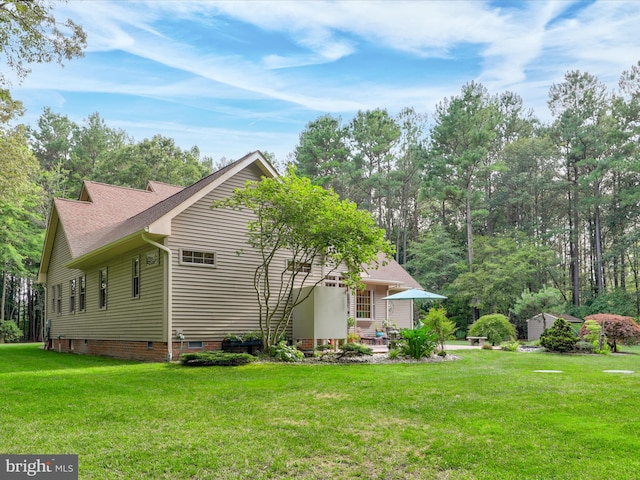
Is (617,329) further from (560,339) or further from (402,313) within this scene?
(402,313)

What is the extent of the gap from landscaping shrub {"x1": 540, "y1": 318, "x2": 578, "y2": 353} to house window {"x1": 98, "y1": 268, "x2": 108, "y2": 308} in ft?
45.4

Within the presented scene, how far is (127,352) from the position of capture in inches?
571

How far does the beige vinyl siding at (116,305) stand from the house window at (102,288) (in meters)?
0.20

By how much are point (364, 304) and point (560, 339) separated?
25.8 ft

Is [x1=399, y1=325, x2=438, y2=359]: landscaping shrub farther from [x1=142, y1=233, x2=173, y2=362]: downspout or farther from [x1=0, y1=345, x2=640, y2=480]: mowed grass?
[x1=142, y1=233, x2=173, y2=362]: downspout

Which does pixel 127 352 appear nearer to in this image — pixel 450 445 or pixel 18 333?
pixel 450 445

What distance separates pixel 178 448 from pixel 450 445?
8.28 feet

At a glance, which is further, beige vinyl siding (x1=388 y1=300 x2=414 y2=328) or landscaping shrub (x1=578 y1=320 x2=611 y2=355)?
beige vinyl siding (x1=388 y1=300 x2=414 y2=328)

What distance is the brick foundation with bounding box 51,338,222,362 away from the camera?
12672mm

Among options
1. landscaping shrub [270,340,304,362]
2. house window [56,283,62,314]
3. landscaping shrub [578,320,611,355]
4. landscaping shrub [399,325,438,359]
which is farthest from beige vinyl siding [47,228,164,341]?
landscaping shrub [578,320,611,355]

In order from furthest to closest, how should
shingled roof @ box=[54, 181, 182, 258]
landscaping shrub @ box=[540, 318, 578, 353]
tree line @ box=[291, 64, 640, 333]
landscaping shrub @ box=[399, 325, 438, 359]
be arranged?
tree line @ box=[291, 64, 640, 333], shingled roof @ box=[54, 181, 182, 258], landscaping shrub @ box=[540, 318, 578, 353], landscaping shrub @ box=[399, 325, 438, 359]

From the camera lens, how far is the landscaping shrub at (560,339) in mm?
15469

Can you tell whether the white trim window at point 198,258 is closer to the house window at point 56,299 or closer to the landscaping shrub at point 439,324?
the landscaping shrub at point 439,324

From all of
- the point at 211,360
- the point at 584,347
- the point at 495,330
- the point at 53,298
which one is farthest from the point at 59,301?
the point at 584,347
